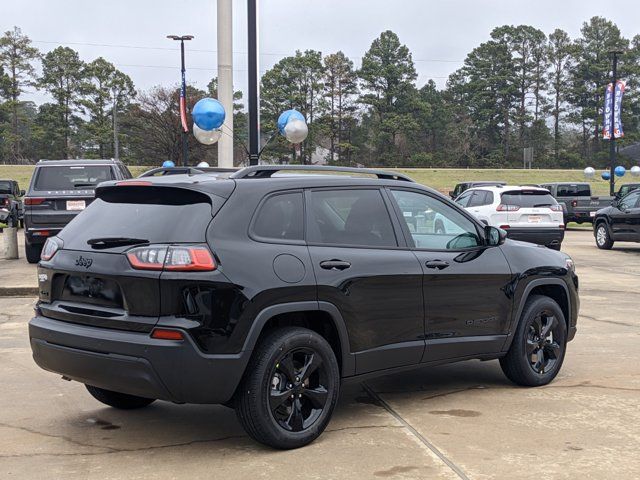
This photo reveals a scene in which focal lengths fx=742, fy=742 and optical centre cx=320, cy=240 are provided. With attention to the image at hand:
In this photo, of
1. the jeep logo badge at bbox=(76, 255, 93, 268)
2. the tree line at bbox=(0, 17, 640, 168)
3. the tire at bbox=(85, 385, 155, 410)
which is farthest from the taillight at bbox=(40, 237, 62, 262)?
the tree line at bbox=(0, 17, 640, 168)

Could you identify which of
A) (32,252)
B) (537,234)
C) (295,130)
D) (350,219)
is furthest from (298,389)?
(537,234)

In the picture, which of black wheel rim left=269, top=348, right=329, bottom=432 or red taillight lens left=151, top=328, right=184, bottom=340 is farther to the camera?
black wheel rim left=269, top=348, right=329, bottom=432

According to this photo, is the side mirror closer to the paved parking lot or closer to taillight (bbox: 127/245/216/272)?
the paved parking lot

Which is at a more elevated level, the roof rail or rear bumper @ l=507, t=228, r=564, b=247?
the roof rail

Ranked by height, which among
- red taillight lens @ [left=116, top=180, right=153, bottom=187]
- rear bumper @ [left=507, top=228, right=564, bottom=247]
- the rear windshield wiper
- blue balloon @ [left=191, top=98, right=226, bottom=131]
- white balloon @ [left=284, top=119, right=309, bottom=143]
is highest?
blue balloon @ [left=191, top=98, right=226, bottom=131]

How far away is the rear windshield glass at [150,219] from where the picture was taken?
432 cm

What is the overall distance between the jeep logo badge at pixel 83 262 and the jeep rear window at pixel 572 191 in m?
28.2

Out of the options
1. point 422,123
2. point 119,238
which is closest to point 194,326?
point 119,238

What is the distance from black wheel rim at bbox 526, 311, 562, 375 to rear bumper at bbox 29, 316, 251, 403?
2.83 metres

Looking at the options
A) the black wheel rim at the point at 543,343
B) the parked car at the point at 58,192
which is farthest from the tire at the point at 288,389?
the parked car at the point at 58,192

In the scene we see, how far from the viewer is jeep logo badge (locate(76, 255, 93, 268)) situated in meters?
4.46

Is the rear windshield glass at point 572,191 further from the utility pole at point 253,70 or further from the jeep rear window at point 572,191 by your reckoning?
the utility pole at point 253,70

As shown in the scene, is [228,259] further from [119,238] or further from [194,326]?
[119,238]

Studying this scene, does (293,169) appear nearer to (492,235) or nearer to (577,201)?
(492,235)
